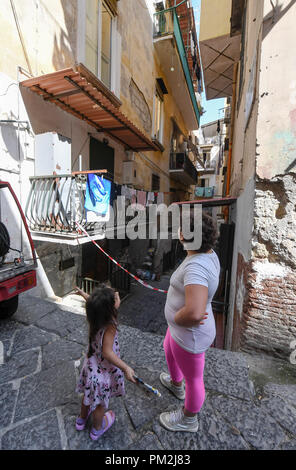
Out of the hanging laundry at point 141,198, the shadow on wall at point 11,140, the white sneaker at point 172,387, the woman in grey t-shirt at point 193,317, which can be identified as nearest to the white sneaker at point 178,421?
the woman in grey t-shirt at point 193,317

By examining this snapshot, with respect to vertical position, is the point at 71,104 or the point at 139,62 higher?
the point at 139,62

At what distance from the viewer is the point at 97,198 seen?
5.19 m

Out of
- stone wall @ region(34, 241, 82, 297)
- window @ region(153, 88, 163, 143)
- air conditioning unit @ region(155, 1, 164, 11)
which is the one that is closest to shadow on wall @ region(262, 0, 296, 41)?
stone wall @ region(34, 241, 82, 297)

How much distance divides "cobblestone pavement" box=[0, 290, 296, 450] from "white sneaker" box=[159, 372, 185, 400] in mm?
55

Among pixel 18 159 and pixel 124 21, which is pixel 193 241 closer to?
pixel 18 159

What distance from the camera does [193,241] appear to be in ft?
4.97

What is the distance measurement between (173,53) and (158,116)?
2674mm

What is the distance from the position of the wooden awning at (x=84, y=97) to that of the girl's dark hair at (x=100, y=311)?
425 cm

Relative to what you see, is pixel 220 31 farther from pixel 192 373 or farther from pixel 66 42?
pixel 192 373

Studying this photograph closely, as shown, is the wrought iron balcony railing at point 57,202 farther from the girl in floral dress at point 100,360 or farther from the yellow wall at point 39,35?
the girl in floral dress at point 100,360

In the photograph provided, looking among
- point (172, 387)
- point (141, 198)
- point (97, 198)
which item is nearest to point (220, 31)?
point (97, 198)

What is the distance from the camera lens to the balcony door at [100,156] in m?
6.58

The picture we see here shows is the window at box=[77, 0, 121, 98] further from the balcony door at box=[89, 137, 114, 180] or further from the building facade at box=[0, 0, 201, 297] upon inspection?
the balcony door at box=[89, 137, 114, 180]

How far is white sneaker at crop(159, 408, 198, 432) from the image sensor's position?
161 cm
